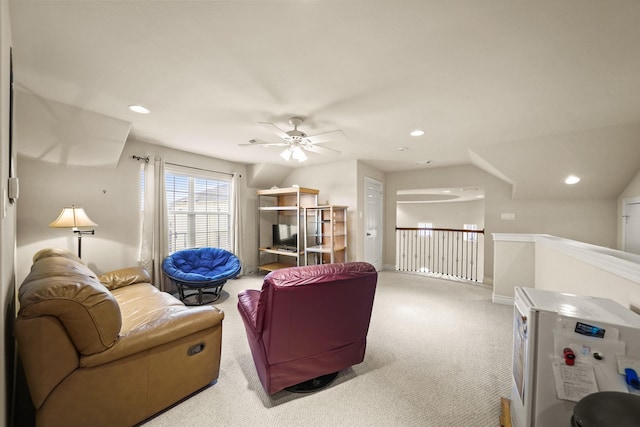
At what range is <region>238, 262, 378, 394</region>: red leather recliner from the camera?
1.59 meters

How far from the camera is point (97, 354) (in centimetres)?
140

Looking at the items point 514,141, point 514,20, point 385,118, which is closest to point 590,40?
point 514,20

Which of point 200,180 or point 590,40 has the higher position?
point 590,40

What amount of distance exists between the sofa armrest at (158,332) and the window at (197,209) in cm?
294

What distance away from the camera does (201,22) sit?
57.3 inches

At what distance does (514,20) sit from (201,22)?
185 cm

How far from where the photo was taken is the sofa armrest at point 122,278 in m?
3.02

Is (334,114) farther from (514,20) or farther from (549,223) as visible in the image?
(549,223)

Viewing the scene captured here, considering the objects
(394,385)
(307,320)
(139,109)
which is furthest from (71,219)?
(394,385)

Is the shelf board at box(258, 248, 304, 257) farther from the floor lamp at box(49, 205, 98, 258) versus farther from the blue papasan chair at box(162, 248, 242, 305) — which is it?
the floor lamp at box(49, 205, 98, 258)

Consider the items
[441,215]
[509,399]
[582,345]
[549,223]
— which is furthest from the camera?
[441,215]

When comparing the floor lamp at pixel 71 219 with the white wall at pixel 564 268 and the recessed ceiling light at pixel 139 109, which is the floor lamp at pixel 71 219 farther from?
the white wall at pixel 564 268

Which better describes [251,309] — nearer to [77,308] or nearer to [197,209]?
[77,308]

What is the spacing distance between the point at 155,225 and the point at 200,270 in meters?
1.02
